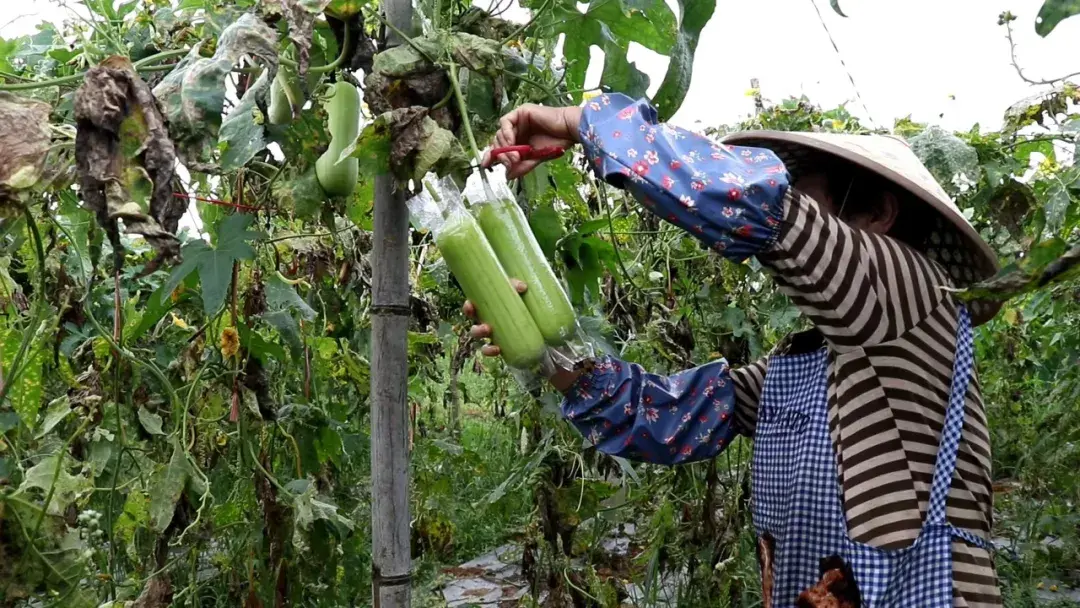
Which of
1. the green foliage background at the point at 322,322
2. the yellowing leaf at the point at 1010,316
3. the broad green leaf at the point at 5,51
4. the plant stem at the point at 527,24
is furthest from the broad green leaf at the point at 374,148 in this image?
the yellowing leaf at the point at 1010,316

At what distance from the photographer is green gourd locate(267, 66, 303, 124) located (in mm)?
1136

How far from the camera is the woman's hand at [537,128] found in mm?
1243

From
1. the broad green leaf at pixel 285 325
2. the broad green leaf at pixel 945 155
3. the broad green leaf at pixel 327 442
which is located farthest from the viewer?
the broad green leaf at pixel 945 155

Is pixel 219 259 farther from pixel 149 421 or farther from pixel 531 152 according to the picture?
pixel 149 421

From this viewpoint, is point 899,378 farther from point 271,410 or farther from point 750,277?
point 750,277

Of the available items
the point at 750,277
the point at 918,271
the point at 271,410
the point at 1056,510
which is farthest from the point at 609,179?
the point at 1056,510

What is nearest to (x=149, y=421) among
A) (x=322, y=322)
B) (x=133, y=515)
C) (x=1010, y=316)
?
(x=133, y=515)

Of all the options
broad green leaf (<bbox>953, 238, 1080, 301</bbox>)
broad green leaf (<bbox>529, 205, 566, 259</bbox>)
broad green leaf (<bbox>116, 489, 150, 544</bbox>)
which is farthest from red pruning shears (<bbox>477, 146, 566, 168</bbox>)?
broad green leaf (<bbox>116, 489, 150, 544</bbox>)

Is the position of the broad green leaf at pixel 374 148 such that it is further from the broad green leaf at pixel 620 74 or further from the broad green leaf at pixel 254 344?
the broad green leaf at pixel 254 344

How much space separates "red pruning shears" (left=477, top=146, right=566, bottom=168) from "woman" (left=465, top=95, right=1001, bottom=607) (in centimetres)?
2

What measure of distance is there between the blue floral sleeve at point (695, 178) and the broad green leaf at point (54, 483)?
0.93m

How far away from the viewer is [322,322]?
2.49m

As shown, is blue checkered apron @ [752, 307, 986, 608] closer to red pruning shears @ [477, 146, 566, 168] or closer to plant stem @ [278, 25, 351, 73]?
red pruning shears @ [477, 146, 566, 168]

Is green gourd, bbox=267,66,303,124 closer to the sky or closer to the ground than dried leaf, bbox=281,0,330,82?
closer to the sky
